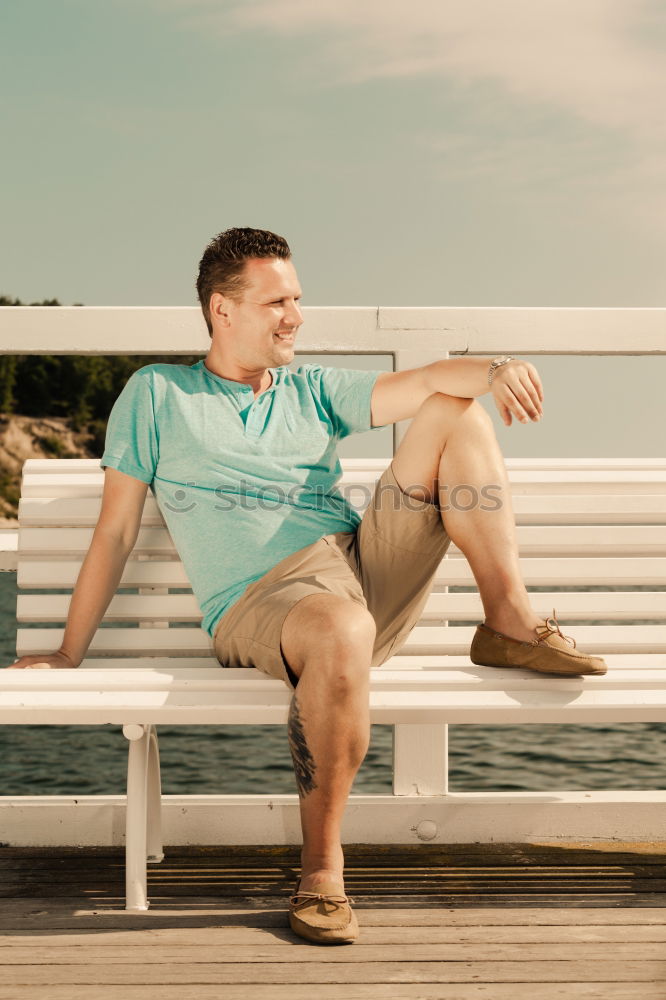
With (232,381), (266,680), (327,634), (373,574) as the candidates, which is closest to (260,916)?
(266,680)

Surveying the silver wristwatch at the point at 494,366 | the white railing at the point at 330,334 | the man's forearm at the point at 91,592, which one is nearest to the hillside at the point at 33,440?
A: the white railing at the point at 330,334

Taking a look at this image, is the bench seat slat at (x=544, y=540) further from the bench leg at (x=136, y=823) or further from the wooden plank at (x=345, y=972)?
the wooden plank at (x=345, y=972)

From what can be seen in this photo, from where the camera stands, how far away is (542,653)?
7.23 feet

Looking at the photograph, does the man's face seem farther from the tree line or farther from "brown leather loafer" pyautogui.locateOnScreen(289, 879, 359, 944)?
the tree line

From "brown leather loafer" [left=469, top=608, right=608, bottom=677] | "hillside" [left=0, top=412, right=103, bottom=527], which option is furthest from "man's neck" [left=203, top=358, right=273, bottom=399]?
"hillside" [left=0, top=412, right=103, bottom=527]

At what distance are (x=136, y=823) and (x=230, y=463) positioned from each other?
2.48ft

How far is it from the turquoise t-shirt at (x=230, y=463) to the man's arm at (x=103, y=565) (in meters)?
0.05

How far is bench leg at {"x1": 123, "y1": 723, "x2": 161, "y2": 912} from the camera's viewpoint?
7.16ft

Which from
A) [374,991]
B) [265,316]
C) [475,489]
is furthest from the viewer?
[265,316]

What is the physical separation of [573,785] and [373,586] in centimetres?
1700

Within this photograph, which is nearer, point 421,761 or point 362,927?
point 362,927

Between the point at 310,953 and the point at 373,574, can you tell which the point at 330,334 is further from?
the point at 310,953

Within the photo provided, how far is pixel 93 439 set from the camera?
7400cm

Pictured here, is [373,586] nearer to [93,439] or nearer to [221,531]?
[221,531]
